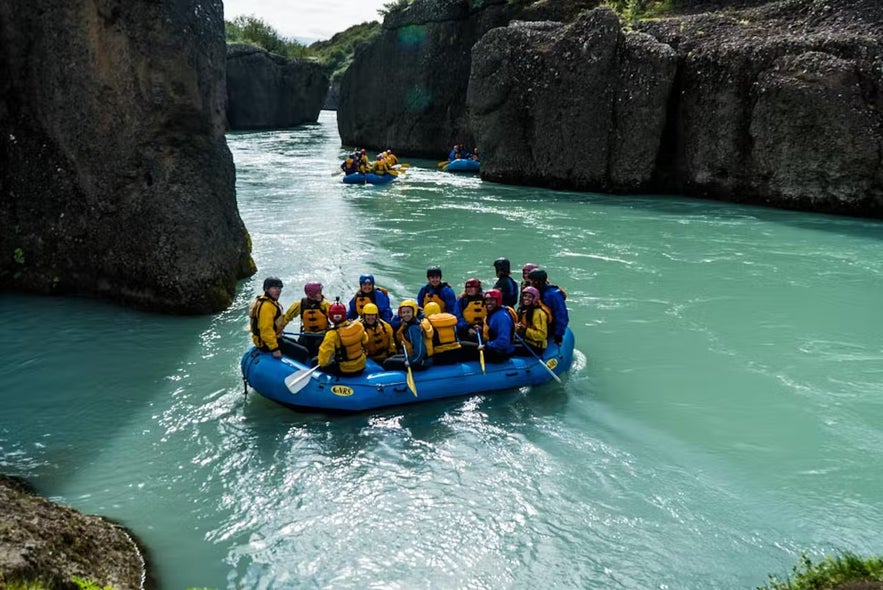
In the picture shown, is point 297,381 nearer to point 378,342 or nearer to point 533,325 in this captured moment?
point 378,342

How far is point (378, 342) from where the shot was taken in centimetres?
846

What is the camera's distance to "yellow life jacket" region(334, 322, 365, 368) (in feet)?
25.7

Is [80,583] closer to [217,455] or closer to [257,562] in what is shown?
[257,562]

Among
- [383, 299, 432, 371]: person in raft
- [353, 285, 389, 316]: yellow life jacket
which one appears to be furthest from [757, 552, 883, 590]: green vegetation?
[353, 285, 389, 316]: yellow life jacket

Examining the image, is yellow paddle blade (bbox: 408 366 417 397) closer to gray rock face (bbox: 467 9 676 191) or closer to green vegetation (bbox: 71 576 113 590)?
green vegetation (bbox: 71 576 113 590)

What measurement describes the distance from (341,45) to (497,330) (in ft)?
297

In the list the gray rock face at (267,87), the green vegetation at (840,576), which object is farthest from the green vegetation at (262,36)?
the green vegetation at (840,576)

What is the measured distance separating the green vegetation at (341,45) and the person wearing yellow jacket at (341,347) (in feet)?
257

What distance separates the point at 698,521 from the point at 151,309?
8621 mm

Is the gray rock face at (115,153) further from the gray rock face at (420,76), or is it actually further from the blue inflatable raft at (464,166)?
the gray rock face at (420,76)

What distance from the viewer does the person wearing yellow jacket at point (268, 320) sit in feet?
26.8

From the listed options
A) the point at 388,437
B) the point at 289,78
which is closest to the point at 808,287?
the point at 388,437

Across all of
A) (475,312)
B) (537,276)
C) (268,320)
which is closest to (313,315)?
(268,320)

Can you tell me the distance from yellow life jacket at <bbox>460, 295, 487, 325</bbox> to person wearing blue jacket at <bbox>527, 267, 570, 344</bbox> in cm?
74
